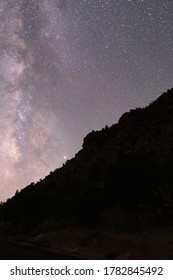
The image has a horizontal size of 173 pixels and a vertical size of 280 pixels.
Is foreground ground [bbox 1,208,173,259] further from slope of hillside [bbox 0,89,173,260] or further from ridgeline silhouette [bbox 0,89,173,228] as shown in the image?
ridgeline silhouette [bbox 0,89,173,228]

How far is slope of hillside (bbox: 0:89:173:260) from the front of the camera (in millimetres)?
36719

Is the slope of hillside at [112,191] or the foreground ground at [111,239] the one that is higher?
the slope of hillside at [112,191]

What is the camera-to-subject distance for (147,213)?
38.9 m

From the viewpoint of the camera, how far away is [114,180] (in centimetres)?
3766

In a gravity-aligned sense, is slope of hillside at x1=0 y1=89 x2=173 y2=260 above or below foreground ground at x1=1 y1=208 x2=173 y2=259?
above

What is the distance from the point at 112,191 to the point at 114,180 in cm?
98

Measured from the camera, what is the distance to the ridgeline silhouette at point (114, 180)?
37.2 meters

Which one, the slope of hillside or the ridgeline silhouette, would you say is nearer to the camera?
the slope of hillside

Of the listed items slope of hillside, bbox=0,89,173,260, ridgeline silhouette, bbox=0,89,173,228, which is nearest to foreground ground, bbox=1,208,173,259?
slope of hillside, bbox=0,89,173,260

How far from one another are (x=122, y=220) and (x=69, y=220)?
461 cm

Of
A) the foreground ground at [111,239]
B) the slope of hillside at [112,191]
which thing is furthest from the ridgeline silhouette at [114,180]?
the foreground ground at [111,239]

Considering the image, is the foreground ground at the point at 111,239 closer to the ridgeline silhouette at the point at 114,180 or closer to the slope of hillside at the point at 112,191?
the slope of hillside at the point at 112,191
